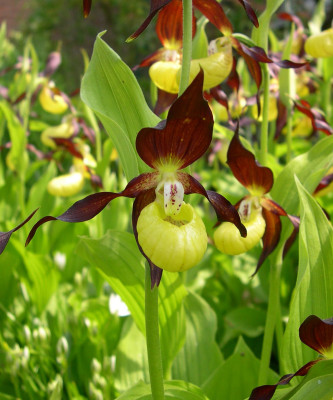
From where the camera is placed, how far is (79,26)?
694 centimetres

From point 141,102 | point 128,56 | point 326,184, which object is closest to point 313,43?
point 326,184

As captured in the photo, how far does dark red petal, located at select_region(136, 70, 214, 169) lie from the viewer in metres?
0.66

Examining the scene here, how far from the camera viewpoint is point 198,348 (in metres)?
1.39

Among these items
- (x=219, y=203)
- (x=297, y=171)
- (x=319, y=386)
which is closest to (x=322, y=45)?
(x=297, y=171)

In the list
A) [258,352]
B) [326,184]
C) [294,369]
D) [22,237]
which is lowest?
[258,352]

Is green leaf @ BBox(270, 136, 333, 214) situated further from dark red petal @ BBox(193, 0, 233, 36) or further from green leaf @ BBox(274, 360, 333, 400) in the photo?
green leaf @ BBox(274, 360, 333, 400)

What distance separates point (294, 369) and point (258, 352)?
0.94 meters

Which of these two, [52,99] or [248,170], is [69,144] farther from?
[248,170]

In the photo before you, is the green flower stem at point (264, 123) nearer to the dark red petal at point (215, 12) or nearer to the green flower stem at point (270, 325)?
the dark red petal at point (215, 12)

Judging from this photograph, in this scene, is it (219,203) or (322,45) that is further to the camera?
(322,45)

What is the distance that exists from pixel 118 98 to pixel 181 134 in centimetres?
20

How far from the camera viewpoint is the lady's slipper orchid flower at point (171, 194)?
70 centimetres

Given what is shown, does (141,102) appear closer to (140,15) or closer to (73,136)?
(73,136)

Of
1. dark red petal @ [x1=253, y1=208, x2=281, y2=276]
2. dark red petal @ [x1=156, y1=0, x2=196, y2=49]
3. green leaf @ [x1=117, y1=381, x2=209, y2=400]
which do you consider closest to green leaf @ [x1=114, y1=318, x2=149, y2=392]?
green leaf @ [x1=117, y1=381, x2=209, y2=400]
